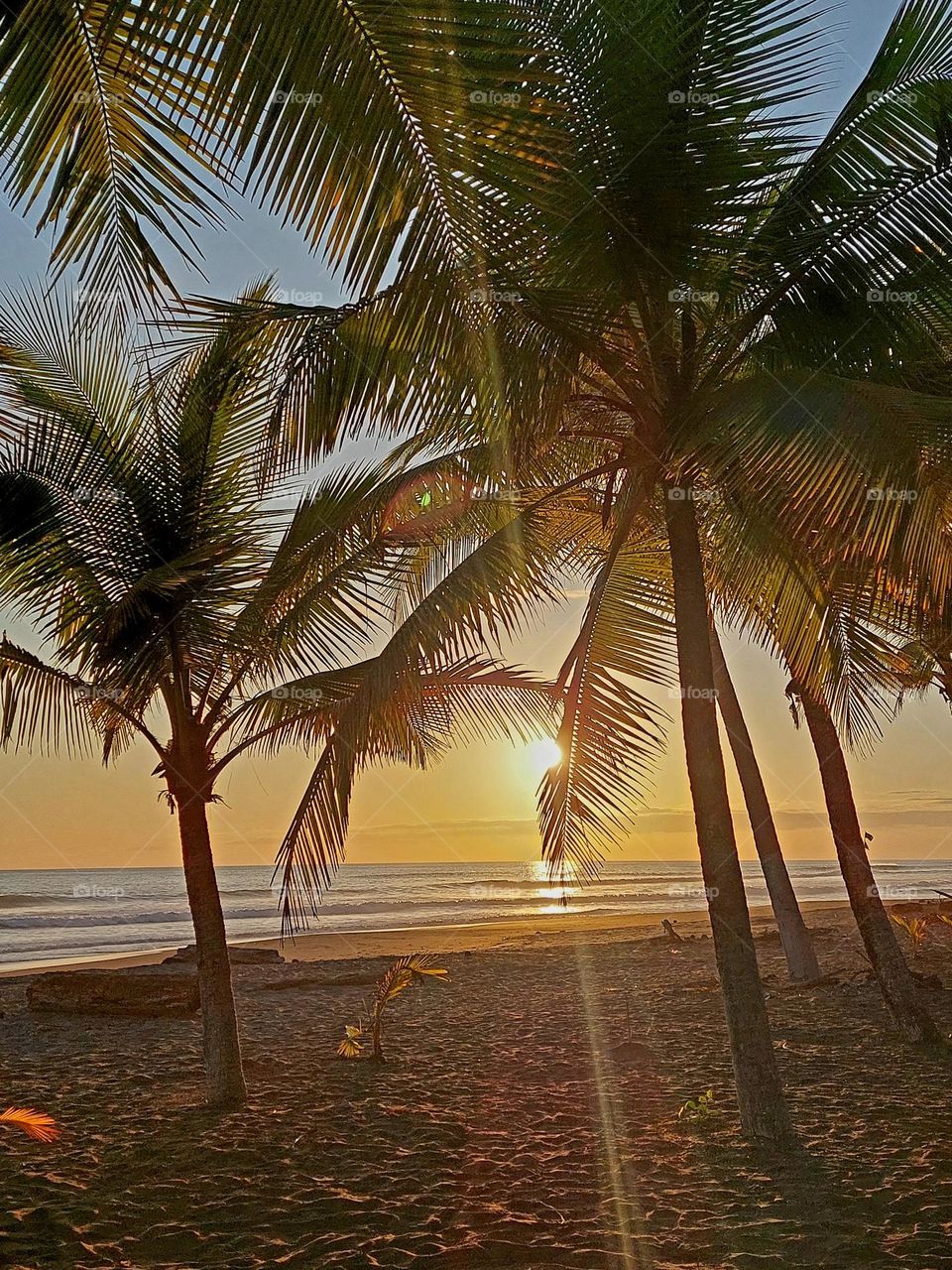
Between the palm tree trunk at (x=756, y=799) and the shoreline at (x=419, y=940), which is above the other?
the palm tree trunk at (x=756, y=799)

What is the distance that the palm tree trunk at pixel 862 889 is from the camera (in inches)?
332

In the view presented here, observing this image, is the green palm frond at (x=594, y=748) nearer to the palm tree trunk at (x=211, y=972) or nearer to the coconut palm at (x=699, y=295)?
the coconut palm at (x=699, y=295)

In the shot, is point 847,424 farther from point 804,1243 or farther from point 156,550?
point 156,550

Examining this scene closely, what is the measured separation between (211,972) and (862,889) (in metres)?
5.30

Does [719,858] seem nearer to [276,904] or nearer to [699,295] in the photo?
[699,295]

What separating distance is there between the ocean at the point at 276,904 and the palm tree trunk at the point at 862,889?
392cm

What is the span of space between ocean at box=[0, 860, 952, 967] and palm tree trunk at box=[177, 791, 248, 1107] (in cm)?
560

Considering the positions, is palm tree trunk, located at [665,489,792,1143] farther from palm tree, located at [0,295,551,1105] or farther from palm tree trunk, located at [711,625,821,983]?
palm tree trunk, located at [711,625,821,983]

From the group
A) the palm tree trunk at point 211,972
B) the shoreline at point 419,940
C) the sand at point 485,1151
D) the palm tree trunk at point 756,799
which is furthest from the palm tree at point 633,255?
the shoreline at point 419,940

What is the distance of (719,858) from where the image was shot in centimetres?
607

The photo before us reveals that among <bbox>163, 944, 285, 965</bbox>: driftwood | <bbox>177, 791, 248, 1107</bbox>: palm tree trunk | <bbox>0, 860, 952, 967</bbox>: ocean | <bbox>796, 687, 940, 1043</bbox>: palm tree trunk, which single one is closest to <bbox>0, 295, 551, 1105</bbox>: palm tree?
<bbox>177, 791, 248, 1107</bbox>: palm tree trunk

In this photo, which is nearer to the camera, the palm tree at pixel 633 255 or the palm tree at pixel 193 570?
the palm tree at pixel 633 255

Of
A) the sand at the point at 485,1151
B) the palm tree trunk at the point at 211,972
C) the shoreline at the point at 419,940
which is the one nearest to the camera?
the sand at the point at 485,1151

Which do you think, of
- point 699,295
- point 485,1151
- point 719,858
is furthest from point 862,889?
point 699,295
